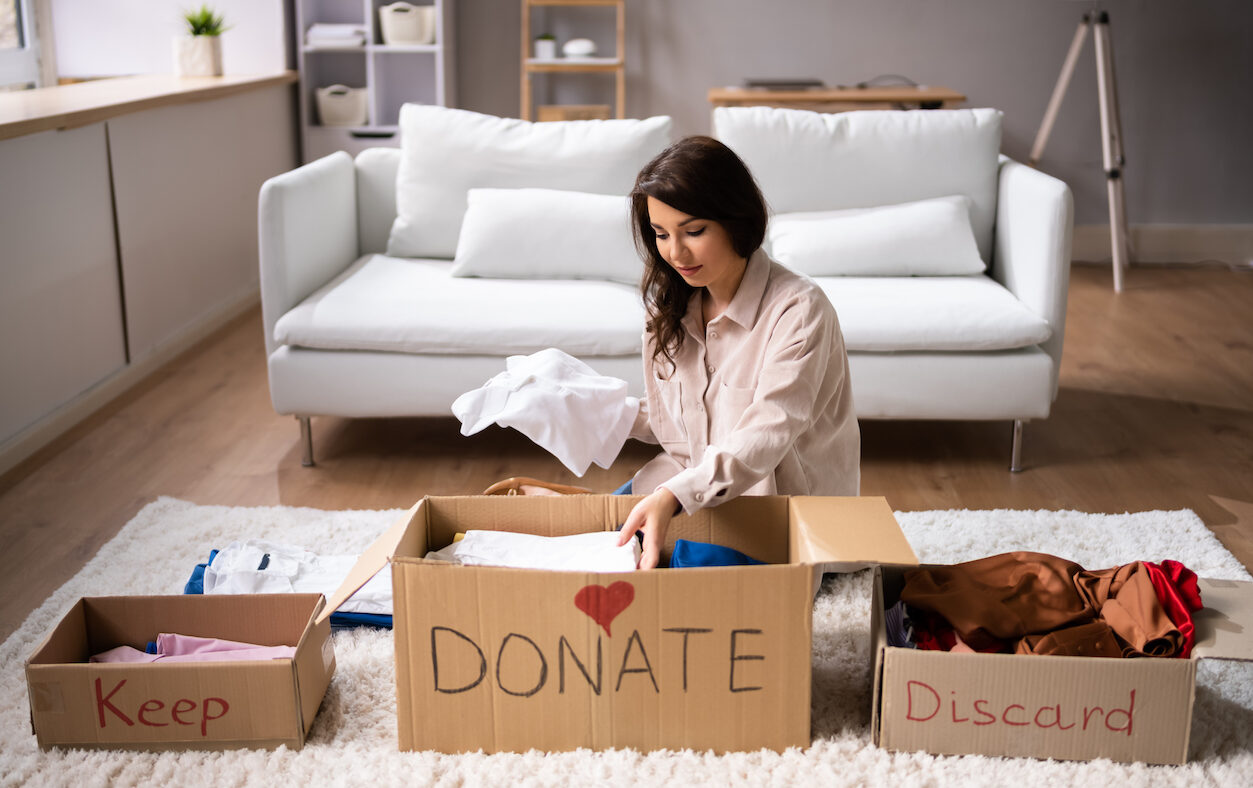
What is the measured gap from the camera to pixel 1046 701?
4.74 feet

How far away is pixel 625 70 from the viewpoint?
17.3 feet

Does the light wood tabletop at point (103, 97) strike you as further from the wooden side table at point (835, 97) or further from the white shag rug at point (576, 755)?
the wooden side table at point (835, 97)

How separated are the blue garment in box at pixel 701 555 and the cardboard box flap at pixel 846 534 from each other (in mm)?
88

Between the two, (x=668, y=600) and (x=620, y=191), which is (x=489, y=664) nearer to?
(x=668, y=600)

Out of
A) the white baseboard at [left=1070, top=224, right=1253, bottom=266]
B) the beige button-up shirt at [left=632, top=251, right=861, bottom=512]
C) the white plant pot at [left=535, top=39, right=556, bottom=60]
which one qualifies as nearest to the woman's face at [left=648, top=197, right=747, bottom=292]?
the beige button-up shirt at [left=632, top=251, right=861, bottom=512]

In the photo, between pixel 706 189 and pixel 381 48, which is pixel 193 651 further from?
pixel 381 48

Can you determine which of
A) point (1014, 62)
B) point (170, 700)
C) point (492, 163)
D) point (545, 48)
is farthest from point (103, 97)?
point (1014, 62)

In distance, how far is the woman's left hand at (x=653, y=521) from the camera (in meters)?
1.46

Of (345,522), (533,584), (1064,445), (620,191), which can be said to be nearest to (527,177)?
(620,191)

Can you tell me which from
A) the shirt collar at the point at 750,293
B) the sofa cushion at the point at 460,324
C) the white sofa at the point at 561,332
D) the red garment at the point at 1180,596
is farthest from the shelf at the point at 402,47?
the red garment at the point at 1180,596

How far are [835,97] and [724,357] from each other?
10.3 feet

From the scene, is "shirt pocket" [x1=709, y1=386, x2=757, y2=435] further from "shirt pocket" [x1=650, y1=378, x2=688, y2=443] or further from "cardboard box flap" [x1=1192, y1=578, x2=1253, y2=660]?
"cardboard box flap" [x1=1192, y1=578, x2=1253, y2=660]

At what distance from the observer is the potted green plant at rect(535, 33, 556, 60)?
194 inches

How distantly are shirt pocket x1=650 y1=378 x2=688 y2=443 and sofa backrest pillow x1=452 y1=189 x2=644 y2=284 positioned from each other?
1.12m
